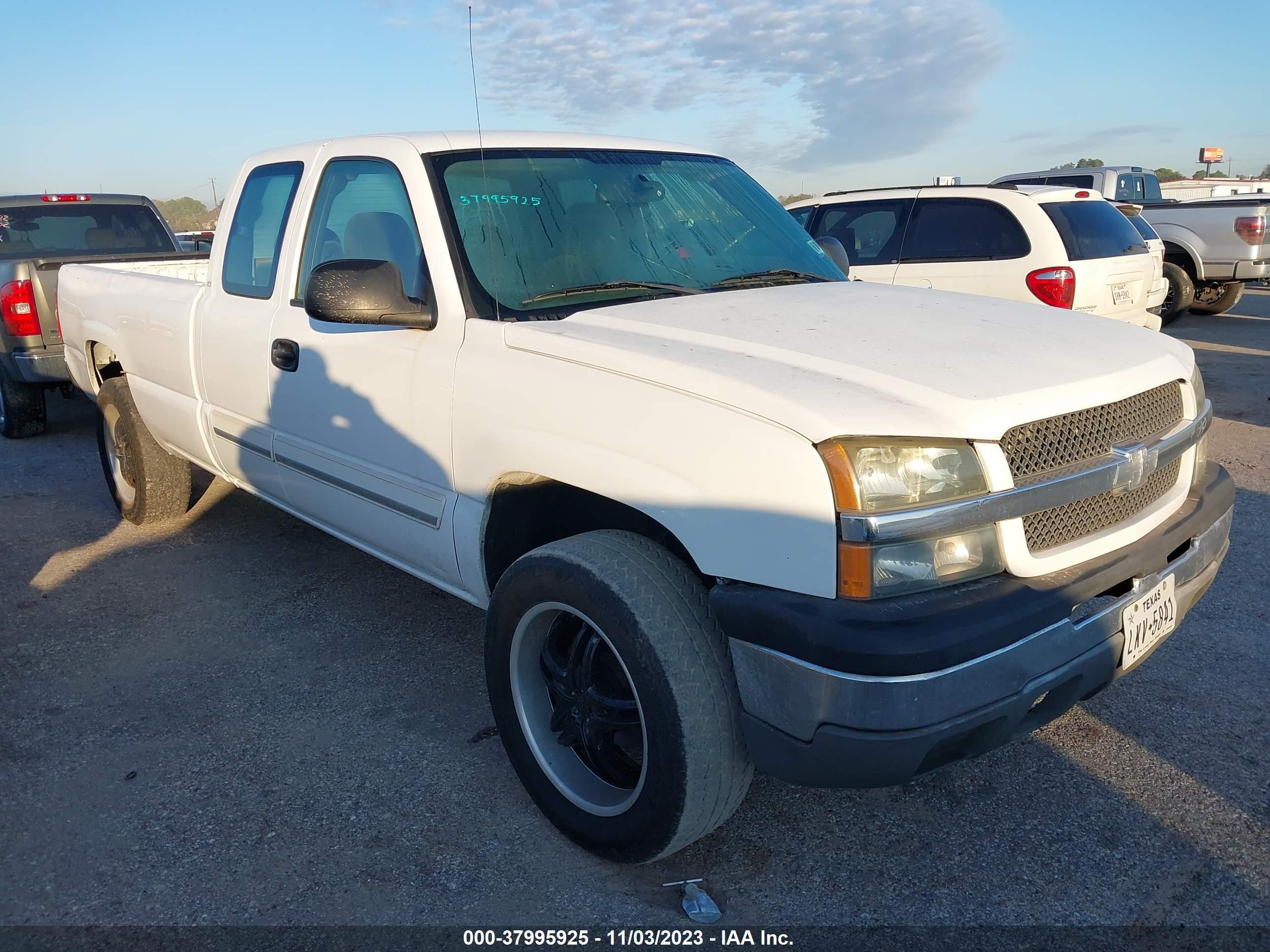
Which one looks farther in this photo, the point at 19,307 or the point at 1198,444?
the point at 19,307

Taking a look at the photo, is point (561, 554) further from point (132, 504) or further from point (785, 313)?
point (132, 504)

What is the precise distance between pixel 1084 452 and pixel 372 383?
215cm

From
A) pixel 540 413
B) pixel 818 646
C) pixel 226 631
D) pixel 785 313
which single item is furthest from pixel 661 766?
pixel 226 631

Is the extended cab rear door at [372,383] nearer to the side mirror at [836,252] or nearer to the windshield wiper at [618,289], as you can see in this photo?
the windshield wiper at [618,289]

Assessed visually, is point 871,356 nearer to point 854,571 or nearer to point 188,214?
point 854,571

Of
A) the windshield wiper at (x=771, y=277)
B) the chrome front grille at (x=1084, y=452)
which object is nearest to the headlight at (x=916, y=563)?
the chrome front grille at (x=1084, y=452)

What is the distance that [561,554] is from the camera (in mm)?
2484

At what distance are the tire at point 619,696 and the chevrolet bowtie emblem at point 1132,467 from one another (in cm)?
105

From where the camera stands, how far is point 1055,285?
7273 mm

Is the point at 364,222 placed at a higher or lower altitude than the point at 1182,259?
higher

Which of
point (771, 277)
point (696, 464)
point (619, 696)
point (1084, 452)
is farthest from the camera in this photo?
point (771, 277)

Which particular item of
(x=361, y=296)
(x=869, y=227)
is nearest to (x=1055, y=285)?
(x=869, y=227)

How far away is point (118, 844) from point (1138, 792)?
9.41 ft

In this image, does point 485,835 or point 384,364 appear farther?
point 384,364
